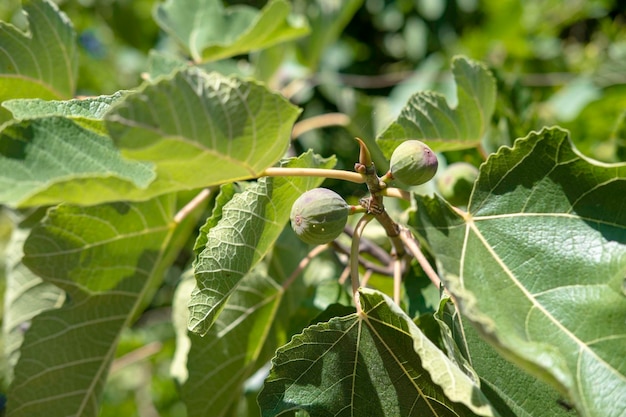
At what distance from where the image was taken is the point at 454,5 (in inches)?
106

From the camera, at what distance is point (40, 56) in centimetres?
117

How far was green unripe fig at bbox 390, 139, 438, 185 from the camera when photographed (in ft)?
2.80

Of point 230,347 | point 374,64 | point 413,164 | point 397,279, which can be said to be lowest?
point 230,347

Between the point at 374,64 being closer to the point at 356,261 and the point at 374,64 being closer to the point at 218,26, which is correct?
the point at 218,26

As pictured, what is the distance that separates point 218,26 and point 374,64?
3.95 feet

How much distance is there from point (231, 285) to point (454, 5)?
2.19m

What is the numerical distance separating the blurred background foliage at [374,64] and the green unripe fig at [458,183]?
436mm

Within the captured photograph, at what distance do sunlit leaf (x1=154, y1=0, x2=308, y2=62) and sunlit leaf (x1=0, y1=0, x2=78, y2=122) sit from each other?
1.10ft

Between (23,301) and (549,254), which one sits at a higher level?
(549,254)

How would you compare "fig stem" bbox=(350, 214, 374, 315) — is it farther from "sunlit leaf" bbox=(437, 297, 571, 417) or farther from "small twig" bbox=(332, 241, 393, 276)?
"small twig" bbox=(332, 241, 393, 276)

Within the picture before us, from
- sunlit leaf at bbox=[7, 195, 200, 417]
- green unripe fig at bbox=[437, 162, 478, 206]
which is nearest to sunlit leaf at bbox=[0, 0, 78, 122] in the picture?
sunlit leaf at bbox=[7, 195, 200, 417]

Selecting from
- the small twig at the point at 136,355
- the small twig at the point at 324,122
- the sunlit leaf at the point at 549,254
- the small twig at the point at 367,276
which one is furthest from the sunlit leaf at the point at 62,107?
the small twig at the point at 136,355

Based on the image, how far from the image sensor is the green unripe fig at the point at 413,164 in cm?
85

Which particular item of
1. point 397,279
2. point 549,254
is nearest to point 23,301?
point 397,279
